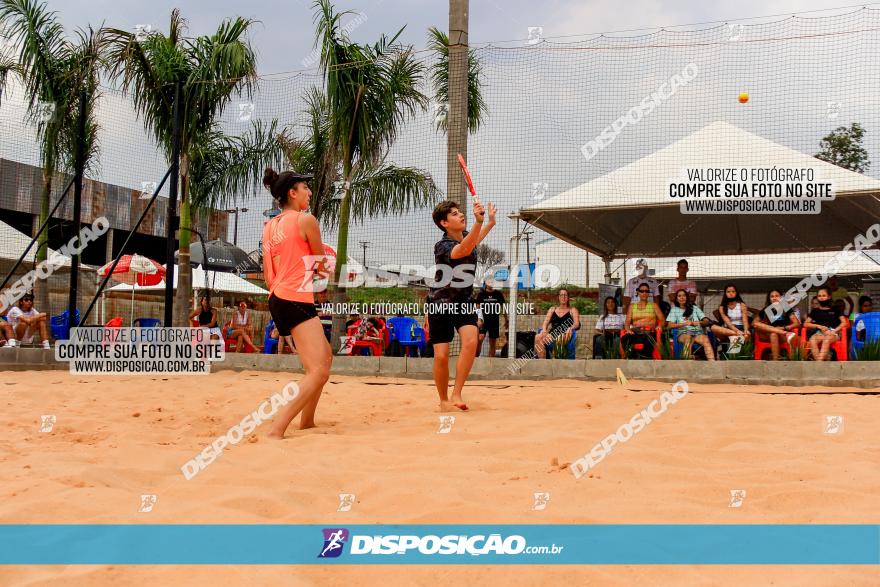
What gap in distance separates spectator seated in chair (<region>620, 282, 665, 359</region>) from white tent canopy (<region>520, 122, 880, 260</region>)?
63.9 inches

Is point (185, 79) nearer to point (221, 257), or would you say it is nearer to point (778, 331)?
point (221, 257)

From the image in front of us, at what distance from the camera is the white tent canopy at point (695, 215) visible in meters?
9.24

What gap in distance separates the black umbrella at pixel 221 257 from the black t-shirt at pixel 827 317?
351 inches

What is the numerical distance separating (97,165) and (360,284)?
153 inches

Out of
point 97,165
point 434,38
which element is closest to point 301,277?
point 97,165

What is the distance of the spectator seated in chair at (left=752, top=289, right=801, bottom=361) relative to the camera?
26.8 feet

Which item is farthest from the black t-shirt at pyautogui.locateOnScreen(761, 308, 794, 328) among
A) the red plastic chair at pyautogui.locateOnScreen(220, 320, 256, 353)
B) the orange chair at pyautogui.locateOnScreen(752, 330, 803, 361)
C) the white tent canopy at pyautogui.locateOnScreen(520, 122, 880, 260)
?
the red plastic chair at pyautogui.locateOnScreen(220, 320, 256, 353)

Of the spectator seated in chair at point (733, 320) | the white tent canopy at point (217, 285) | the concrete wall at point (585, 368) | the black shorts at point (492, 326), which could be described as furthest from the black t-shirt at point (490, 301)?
the white tent canopy at point (217, 285)

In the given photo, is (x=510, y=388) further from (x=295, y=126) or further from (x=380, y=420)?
(x=295, y=126)

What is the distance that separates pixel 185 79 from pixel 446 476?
9091mm

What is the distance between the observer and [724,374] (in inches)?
283

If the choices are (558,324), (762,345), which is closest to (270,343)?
(558,324)

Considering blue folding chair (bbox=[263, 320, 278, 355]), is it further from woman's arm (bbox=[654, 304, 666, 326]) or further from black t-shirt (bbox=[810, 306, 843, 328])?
black t-shirt (bbox=[810, 306, 843, 328])

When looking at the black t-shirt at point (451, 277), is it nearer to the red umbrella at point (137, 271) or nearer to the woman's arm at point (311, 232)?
the woman's arm at point (311, 232)
